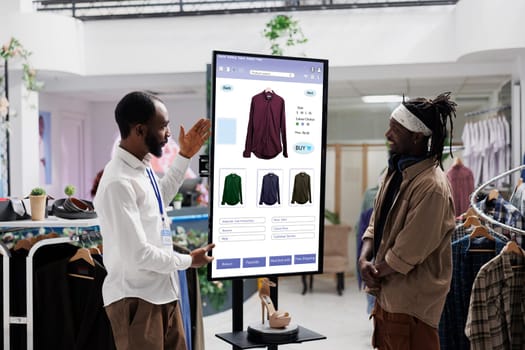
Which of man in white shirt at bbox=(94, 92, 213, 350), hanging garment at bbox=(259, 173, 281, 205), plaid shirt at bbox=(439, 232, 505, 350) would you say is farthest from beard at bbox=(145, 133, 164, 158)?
plaid shirt at bbox=(439, 232, 505, 350)

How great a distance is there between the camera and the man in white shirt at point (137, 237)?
2.41m

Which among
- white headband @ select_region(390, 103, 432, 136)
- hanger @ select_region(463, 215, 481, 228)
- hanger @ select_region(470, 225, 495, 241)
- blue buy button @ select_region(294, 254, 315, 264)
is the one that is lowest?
blue buy button @ select_region(294, 254, 315, 264)

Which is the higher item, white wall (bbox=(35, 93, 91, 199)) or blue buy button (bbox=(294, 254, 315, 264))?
white wall (bbox=(35, 93, 91, 199))

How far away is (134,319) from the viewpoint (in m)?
2.50

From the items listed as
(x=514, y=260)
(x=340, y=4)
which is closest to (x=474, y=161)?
(x=340, y=4)

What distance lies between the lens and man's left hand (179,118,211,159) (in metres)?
2.82

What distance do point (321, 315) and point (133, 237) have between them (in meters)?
4.96

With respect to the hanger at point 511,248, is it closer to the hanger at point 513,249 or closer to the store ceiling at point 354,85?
the hanger at point 513,249

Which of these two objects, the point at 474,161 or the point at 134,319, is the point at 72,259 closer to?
the point at 134,319

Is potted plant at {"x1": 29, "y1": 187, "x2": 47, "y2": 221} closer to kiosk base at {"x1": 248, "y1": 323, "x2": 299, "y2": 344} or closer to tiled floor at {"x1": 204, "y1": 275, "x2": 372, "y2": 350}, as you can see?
kiosk base at {"x1": 248, "y1": 323, "x2": 299, "y2": 344}

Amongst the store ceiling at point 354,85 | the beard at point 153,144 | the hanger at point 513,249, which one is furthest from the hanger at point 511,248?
the store ceiling at point 354,85

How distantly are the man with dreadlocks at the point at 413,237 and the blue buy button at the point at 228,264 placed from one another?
520 mm

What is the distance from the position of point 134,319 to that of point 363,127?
7733 millimetres

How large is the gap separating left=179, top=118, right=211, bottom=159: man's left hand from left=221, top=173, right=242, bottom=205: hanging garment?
7.2 inches
